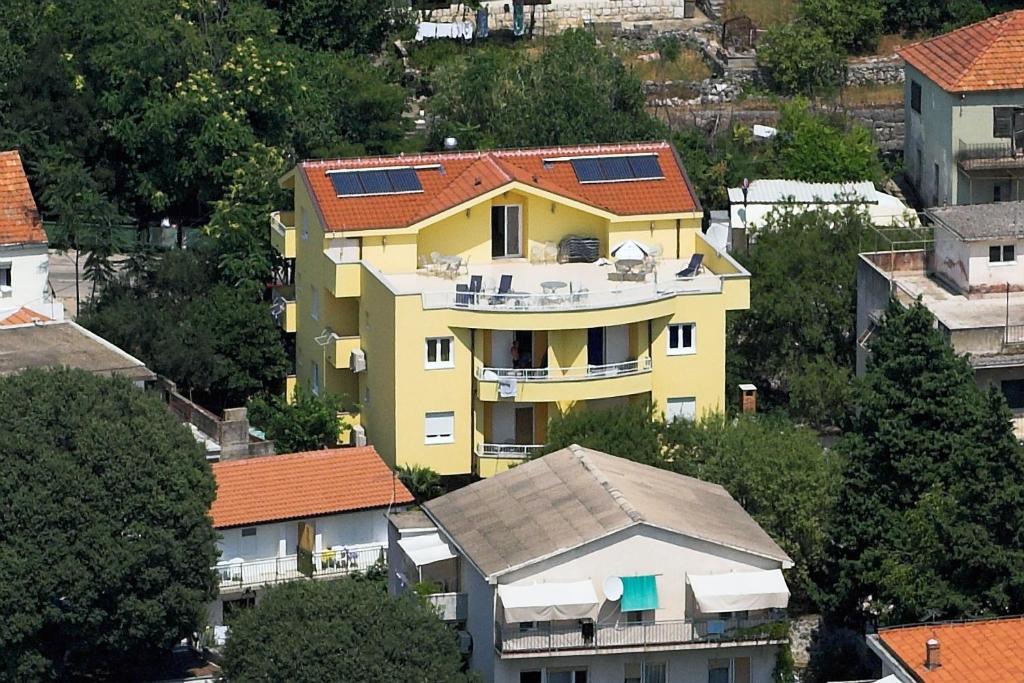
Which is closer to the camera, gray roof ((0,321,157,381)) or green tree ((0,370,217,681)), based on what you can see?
green tree ((0,370,217,681))

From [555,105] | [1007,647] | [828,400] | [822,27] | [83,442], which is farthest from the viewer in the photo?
[822,27]

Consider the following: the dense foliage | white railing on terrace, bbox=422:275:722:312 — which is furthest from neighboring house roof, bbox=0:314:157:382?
the dense foliage

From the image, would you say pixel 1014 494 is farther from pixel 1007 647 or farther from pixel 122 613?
pixel 122 613

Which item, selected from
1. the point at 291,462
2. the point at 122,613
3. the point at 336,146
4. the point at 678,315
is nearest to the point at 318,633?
the point at 122,613

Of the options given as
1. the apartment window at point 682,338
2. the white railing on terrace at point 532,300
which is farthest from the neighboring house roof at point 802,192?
the white railing on terrace at point 532,300

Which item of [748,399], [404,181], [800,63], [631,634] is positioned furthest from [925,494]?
[800,63]

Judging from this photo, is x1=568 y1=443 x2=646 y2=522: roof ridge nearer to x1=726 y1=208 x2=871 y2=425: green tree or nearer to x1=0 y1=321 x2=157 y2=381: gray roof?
x1=0 y1=321 x2=157 y2=381: gray roof

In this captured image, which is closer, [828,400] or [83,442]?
[83,442]
